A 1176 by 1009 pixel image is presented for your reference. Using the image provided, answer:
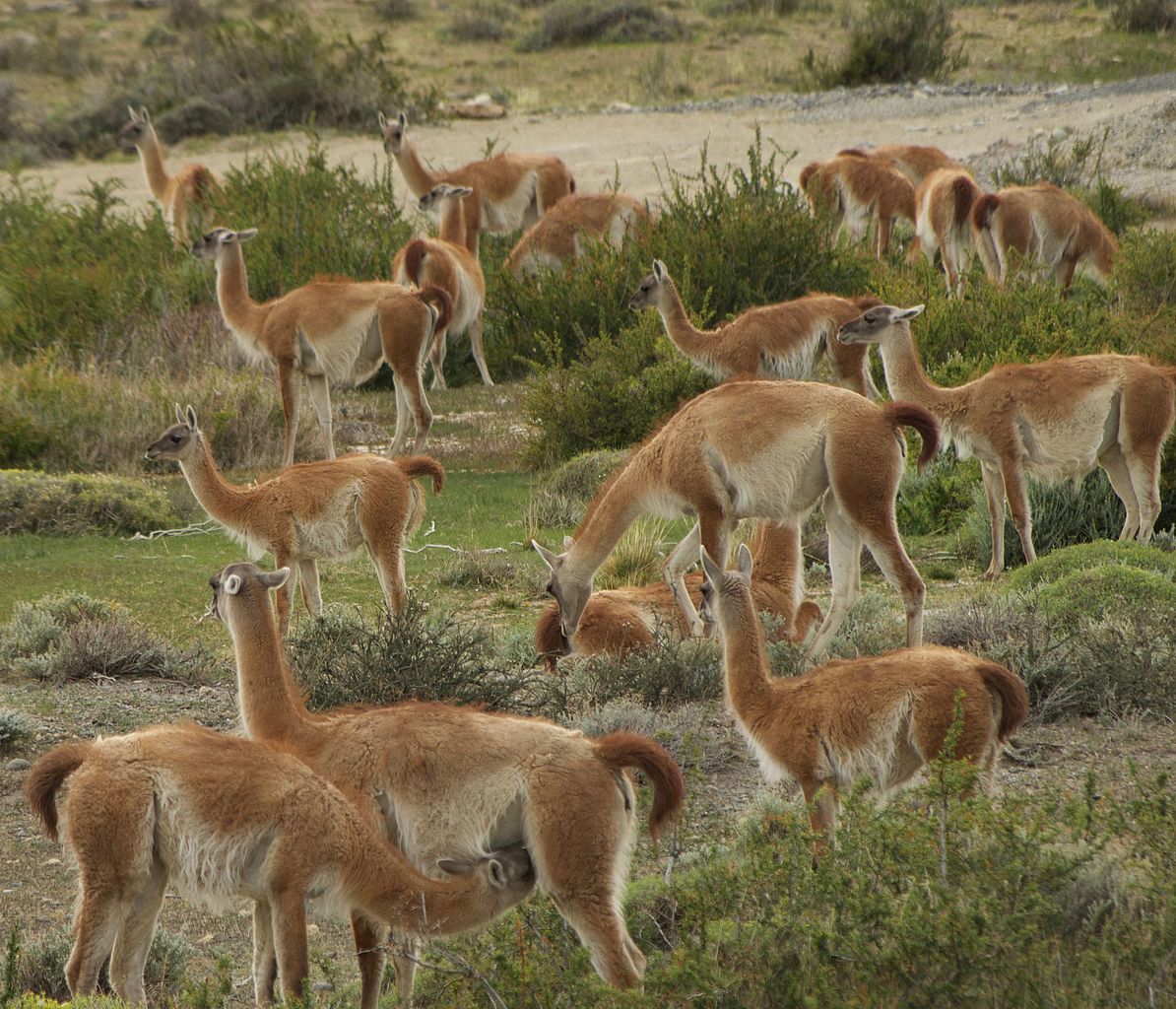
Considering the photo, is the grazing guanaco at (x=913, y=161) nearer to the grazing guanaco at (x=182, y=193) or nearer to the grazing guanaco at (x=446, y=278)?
the grazing guanaco at (x=446, y=278)

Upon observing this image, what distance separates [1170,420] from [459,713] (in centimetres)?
673

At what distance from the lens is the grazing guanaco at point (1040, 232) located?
59.0ft

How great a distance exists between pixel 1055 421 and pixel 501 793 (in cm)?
652

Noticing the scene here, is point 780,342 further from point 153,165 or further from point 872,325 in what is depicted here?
point 153,165

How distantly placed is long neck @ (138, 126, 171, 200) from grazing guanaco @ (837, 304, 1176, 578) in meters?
13.7

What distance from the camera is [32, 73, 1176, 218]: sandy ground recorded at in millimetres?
25969

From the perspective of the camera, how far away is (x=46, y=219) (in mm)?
20797

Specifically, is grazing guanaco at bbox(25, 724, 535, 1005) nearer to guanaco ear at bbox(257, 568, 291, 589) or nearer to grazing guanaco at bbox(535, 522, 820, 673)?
guanaco ear at bbox(257, 568, 291, 589)

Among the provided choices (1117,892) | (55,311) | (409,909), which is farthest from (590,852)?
(55,311)

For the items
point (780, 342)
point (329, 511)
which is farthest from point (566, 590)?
point (780, 342)

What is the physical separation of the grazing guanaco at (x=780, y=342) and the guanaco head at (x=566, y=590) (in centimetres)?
405

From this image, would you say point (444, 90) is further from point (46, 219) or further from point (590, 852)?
point (590, 852)

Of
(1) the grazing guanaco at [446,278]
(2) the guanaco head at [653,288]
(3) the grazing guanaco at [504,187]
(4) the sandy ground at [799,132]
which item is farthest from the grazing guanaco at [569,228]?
(2) the guanaco head at [653,288]

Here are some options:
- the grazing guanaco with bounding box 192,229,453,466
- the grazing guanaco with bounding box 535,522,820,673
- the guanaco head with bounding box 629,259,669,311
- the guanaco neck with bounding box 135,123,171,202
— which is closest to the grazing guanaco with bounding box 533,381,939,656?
the grazing guanaco with bounding box 535,522,820,673
